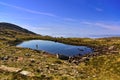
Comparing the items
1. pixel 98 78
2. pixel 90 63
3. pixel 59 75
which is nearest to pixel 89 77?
pixel 98 78

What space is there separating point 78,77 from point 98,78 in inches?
104

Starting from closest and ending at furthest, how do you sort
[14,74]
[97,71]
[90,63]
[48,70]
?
[14,74]
[48,70]
[97,71]
[90,63]

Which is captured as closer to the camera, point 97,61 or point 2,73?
point 2,73

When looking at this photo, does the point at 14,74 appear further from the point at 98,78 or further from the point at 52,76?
the point at 98,78

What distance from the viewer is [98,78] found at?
28906 mm

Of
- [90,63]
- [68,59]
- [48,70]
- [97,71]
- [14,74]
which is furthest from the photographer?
[68,59]

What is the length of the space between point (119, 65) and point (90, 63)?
246 inches

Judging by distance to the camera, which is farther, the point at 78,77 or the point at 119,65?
the point at 119,65

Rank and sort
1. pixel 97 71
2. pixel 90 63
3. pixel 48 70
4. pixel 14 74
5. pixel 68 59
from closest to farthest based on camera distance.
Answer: pixel 14 74, pixel 48 70, pixel 97 71, pixel 90 63, pixel 68 59

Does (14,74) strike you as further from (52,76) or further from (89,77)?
(89,77)

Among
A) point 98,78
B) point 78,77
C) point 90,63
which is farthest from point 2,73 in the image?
point 90,63

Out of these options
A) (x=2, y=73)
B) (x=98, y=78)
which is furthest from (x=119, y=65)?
(x=2, y=73)

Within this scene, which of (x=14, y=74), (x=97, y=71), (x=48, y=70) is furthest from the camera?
(x=97, y=71)

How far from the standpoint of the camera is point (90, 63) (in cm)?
3978
